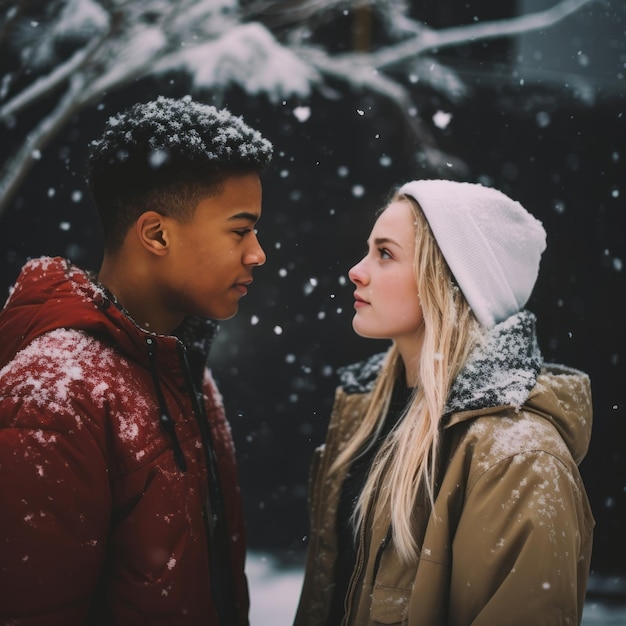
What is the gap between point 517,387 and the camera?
1605 mm

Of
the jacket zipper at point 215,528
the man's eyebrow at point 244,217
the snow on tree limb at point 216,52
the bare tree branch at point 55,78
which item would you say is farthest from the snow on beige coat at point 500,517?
the bare tree branch at point 55,78

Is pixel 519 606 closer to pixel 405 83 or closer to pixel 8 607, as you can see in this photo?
pixel 8 607

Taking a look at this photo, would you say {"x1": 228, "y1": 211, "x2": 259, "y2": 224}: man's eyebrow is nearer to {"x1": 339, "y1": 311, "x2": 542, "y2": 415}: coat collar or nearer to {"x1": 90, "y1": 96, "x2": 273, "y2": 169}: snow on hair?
{"x1": 90, "y1": 96, "x2": 273, "y2": 169}: snow on hair

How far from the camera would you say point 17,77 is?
2744 millimetres

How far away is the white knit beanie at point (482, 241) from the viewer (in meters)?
1.73

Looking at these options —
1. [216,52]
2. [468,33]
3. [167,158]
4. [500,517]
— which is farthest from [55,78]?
[500,517]

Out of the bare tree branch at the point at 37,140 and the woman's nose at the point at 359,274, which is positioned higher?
the bare tree branch at the point at 37,140

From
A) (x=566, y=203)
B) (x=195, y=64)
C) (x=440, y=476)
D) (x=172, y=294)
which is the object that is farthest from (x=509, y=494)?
(x=195, y=64)

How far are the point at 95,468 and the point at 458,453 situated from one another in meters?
0.89

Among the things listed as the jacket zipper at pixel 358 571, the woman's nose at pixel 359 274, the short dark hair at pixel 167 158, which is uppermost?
the short dark hair at pixel 167 158

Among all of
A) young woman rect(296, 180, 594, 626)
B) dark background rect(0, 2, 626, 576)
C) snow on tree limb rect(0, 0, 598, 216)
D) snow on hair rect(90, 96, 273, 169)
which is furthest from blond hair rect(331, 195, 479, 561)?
snow on tree limb rect(0, 0, 598, 216)

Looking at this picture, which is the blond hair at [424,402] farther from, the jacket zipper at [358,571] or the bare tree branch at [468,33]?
the bare tree branch at [468,33]

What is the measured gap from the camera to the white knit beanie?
1.73 meters

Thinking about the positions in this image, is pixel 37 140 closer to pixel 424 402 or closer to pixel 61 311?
pixel 61 311
